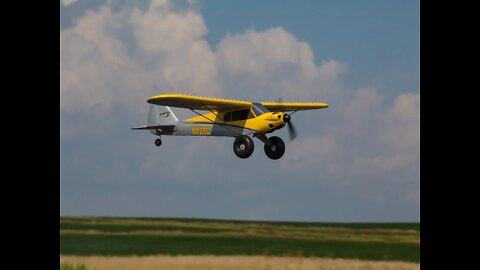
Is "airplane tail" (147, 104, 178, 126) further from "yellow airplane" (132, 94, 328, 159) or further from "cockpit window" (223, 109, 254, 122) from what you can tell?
"cockpit window" (223, 109, 254, 122)

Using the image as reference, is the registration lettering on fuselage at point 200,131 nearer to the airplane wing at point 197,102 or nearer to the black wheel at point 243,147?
the airplane wing at point 197,102

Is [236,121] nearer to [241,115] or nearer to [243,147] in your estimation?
[241,115]

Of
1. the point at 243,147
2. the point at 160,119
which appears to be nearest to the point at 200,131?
the point at 160,119

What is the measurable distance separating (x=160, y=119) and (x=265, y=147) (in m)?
5.81

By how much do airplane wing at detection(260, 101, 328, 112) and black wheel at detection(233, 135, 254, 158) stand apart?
10.0 feet

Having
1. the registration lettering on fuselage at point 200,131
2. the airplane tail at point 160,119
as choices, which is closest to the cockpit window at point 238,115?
the registration lettering on fuselage at point 200,131

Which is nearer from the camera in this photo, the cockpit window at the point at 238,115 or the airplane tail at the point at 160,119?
the cockpit window at the point at 238,115

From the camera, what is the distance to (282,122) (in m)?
21.5

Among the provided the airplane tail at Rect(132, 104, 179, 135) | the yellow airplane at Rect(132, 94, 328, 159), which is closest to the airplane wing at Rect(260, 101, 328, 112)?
the yellow airplane at Rect(132, 94, 328, 159)

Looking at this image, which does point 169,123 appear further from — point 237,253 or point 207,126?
point 237,253

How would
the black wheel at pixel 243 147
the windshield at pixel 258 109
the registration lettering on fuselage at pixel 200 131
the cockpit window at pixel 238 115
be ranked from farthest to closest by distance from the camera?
the registration lettering on fuselage at pixel 200 131, the cockpit window at pixel 238 115, the windshield at pixel 258 109, the black wheel at pixel 243 147

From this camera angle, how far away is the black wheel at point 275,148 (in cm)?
2062
